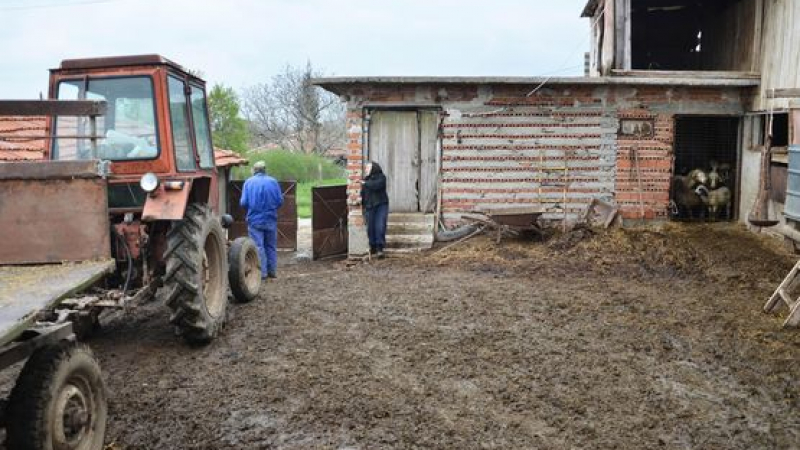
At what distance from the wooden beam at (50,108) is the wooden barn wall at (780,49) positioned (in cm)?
999

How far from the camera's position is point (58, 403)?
3.39 meters

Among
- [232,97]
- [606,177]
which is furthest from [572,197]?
[232,97]

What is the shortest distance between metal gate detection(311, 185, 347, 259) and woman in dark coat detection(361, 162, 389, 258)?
126 centimetres

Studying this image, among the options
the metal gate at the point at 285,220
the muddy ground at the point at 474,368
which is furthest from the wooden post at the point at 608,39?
the metal gate at the point at 285,220

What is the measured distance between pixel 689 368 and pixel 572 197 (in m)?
7.69

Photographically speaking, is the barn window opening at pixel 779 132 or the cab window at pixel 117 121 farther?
the barn window opening at pixel 779 132

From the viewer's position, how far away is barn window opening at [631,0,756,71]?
1357 cm

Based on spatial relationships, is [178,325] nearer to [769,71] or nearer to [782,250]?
[782,250]

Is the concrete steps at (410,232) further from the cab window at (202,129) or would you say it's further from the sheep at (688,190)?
the cab window at (202,129)

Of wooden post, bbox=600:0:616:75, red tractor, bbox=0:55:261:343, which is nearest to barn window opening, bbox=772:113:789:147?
wooden post, bbox=600:0:616:75

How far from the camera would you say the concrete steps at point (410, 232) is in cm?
1280

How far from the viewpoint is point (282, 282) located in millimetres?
10344

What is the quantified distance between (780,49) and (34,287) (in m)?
11.6

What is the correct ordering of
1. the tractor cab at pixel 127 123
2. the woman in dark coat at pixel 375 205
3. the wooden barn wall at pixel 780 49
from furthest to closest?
the woman in dark coat at pixel 375 205
the wooden barn wall at pixel 780 49
the tractor cab at pixel 127 123
